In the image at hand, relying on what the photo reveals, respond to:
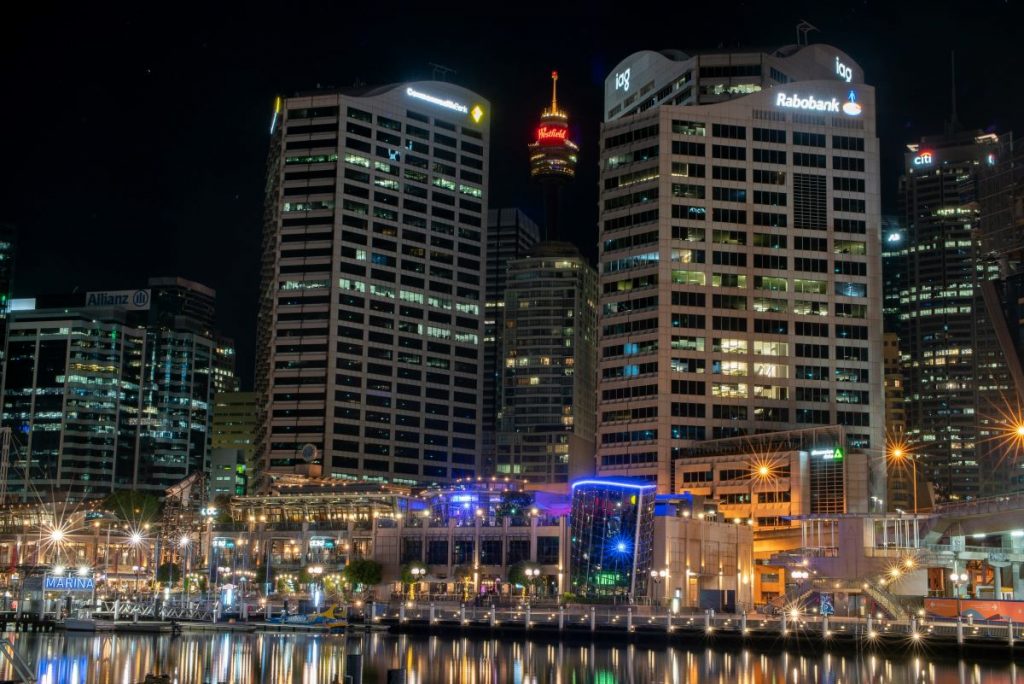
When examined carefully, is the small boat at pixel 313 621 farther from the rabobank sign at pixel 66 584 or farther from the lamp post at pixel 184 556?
the lamp post at pixel 184 556

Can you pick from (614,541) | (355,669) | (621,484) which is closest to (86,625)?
(355,669)

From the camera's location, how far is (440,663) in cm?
8444

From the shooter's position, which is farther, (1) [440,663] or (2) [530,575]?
(2) [530,575]

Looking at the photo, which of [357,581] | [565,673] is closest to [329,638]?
[565,673]

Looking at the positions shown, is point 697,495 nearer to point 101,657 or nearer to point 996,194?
point 996,194

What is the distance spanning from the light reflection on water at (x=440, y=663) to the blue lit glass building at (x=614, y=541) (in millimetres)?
37305

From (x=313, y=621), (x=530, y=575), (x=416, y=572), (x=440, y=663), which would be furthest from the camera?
(x=416, y=572)

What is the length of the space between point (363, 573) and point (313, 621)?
5613cm

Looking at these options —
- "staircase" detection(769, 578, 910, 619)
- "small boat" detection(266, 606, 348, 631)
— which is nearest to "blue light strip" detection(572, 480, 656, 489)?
"staircase" detection(769, 578, 910, 619)

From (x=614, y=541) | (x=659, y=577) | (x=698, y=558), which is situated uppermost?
(x=614, y=541)

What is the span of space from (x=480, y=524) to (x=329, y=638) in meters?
65.8

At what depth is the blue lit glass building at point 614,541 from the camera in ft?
452

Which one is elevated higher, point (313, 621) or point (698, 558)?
point (698, 558)

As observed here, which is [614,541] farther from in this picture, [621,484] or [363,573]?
[363,573]
